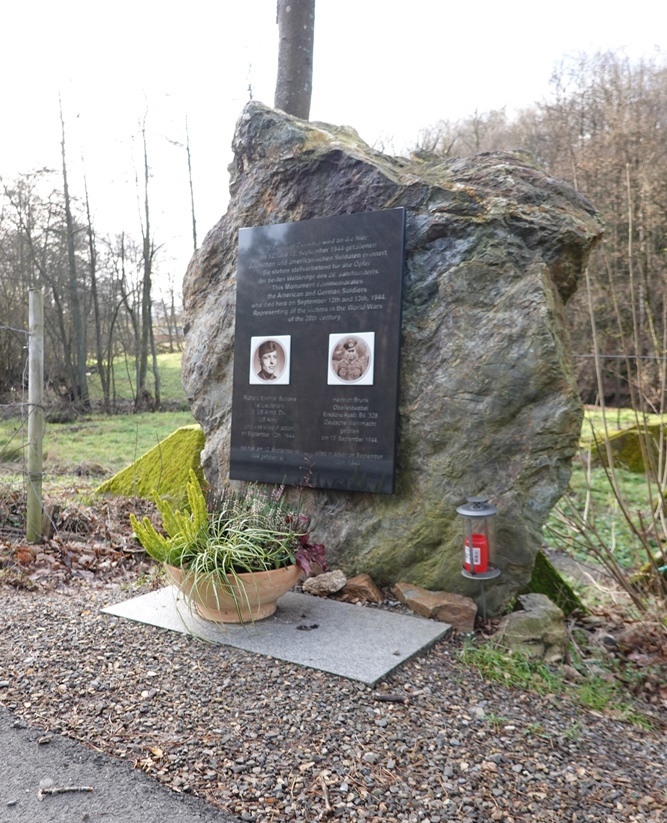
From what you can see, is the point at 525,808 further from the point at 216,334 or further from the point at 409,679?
the point at 216,334

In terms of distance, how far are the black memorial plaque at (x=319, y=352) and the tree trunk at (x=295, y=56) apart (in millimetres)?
3008

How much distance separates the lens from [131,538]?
17.9ft

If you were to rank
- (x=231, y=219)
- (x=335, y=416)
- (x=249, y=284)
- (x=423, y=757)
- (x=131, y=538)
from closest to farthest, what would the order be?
(x=423, y=757), (x=335, y=416), (x=249, y=284), (x=231, y=219), (x=131, y=538)

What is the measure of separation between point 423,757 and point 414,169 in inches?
133

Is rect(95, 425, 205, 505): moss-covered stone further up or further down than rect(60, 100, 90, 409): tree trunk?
further down

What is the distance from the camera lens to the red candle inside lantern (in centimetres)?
355

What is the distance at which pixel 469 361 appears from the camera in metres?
3.81

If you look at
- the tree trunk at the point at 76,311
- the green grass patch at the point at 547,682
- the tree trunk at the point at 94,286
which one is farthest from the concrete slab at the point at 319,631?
the tree trunk at the point at 94,286

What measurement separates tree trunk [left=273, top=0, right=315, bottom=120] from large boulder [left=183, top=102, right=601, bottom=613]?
2.87 meters

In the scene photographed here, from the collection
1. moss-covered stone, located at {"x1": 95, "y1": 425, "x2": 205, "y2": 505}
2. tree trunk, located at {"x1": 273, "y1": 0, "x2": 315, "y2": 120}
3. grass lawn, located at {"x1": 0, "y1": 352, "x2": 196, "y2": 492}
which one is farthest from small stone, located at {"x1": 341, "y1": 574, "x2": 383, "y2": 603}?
tree trunk, located at {"x1": 273, "y1": 0, "x2": 315, "y2": 120}

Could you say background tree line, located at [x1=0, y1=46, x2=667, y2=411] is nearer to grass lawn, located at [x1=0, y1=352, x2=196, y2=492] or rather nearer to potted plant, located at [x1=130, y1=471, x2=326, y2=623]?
grass lawn, located at [x1=0, y1=352, x2=196, y2=492]

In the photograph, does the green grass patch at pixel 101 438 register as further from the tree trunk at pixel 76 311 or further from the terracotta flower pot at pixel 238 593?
→ the terracotta flower pot at pixel 238 593

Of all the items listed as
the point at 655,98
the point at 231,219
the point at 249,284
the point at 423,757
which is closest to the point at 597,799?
the point at 423,757

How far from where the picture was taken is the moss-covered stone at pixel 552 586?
4387 millimetres
